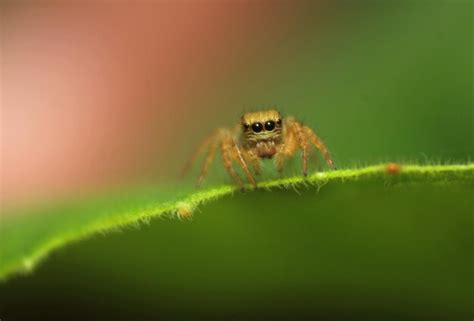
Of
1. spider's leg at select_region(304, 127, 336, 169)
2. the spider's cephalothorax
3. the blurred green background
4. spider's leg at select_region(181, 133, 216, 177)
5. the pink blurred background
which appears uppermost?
the pink blurred background

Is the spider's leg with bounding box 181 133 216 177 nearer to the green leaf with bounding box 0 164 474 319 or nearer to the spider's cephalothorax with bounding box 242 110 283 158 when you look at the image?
the spider's cephalothorax with bounding box 242 110 283 158

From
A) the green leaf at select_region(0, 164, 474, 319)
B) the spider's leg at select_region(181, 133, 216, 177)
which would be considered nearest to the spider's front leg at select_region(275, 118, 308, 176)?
the spider's leg at select_region(181, 133, 216, 177)

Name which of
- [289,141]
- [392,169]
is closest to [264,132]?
[289,141]

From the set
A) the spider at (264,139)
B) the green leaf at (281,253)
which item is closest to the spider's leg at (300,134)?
the spider at (264,139)

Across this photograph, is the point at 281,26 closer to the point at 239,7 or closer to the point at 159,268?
the point at 239,7

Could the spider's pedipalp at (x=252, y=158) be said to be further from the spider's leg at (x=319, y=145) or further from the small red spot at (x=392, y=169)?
the small red spot at (x=392, y=169)
